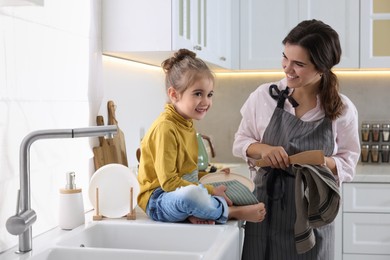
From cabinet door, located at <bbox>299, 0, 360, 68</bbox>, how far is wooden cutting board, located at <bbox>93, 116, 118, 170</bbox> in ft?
5.77

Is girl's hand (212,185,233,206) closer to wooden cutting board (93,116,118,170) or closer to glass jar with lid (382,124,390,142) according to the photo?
wooden cutting board (93,116,118,170)

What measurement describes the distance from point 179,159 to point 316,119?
571mm

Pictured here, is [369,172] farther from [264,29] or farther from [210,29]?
[210,29]

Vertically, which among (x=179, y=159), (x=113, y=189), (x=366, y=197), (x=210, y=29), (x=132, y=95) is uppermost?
(x=210, y=29)

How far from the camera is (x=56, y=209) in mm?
1932

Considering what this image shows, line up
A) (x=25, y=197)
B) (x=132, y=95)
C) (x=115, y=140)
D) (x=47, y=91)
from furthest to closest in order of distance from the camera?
(x=132, y=95)
(x=115, y=140)
(x=47, y=91)
(x=25, y=197)

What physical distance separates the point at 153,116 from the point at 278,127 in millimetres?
1096

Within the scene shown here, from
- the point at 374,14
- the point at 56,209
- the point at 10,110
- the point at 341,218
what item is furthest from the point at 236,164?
the point at 10,110

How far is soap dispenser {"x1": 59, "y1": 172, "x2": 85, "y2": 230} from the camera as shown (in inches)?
71.5

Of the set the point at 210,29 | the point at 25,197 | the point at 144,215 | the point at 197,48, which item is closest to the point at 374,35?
the point at 210,29

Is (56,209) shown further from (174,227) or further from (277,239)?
(277,239)

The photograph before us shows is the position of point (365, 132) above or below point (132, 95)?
below

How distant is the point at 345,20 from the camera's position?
3520 millimetres

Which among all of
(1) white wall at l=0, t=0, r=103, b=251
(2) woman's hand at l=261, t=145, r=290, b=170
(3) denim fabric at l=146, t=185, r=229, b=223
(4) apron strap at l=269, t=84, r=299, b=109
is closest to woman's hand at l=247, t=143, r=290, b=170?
(2) woman's hand at l=261, t=145, r=290, b=170
